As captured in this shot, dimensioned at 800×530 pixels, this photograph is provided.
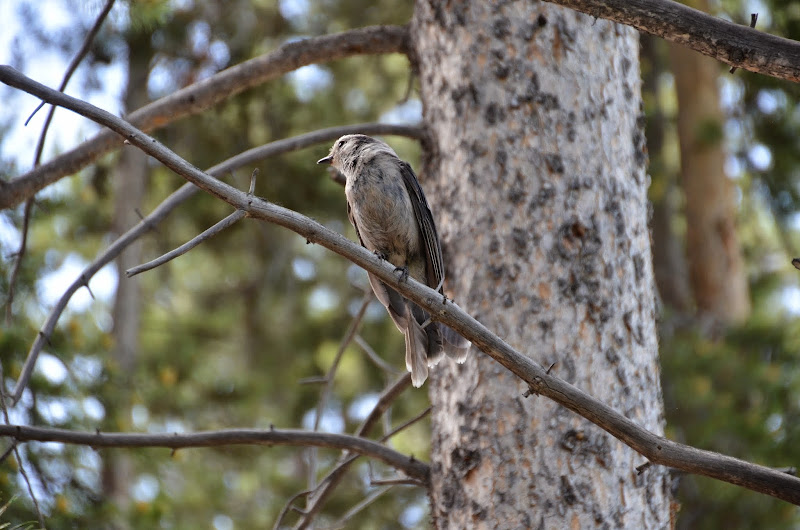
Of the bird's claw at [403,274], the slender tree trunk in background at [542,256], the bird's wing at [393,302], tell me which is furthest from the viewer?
the bird's wing at [393,302]

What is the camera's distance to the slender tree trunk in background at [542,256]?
287 centimetres

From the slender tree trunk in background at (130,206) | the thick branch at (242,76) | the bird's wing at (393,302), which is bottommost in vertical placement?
the bird's wing at (393,302)

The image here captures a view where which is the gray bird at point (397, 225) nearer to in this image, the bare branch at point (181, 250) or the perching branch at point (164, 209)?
the perching branch at point (164, 209)

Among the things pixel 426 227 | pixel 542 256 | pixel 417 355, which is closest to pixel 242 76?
pixel 426 227

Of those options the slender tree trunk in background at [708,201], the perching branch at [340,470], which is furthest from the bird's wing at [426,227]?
the slender tree trunk in background at [708,201]

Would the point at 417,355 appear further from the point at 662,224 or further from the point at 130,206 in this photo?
the point at 662,224

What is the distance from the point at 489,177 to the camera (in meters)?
3.24

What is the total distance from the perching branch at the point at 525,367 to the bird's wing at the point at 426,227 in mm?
1046

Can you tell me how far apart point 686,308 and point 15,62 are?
6.73m

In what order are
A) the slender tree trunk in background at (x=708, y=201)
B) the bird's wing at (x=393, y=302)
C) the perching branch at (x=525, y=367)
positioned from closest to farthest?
the perching branch at (x=525, y=367), the bird's wing at (x=393, y=302), the slender tree trunk in background at (x=708, y=201)

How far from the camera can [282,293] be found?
9.55m

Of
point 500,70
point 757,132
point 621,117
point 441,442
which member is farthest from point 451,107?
point 757,132

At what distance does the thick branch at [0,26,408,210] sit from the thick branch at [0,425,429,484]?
1.11 metres

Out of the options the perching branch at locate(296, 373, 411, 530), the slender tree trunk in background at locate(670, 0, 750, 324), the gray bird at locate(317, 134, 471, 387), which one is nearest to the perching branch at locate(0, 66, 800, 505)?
the gray bird at locate(317, 134, 471, 387)
